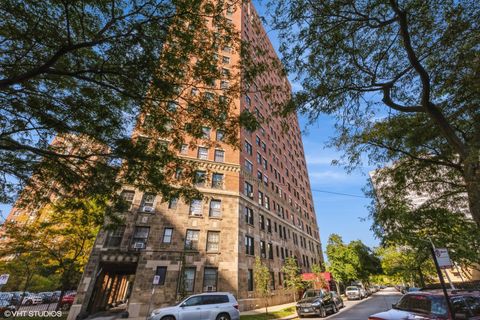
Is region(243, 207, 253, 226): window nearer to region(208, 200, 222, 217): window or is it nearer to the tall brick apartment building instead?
the tall brick apartment building

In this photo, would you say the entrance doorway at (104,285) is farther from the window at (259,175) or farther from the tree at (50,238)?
the window at (259,175)

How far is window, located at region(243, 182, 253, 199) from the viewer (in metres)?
25.4

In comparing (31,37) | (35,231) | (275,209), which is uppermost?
(275,209)

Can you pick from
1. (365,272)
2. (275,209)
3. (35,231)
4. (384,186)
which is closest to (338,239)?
(365,272)

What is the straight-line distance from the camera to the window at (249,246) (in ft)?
74.2

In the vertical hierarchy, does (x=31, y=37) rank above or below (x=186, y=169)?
above

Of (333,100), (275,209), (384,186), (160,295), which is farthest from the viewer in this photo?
(275,209)

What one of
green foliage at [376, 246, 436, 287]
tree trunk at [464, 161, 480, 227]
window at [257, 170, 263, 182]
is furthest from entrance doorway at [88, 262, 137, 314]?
green foliage at [376, 246, 436, 287]

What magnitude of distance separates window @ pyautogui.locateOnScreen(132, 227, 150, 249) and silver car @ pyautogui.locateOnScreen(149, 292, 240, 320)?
8738 millimetres

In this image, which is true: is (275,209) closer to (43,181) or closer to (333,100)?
(333,100)

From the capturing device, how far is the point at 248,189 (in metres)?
26.3

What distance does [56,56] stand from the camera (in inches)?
243

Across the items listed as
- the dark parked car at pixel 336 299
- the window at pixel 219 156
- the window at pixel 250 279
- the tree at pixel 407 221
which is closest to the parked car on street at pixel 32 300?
the window at pixel 250 279

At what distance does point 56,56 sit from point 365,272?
6265cm
